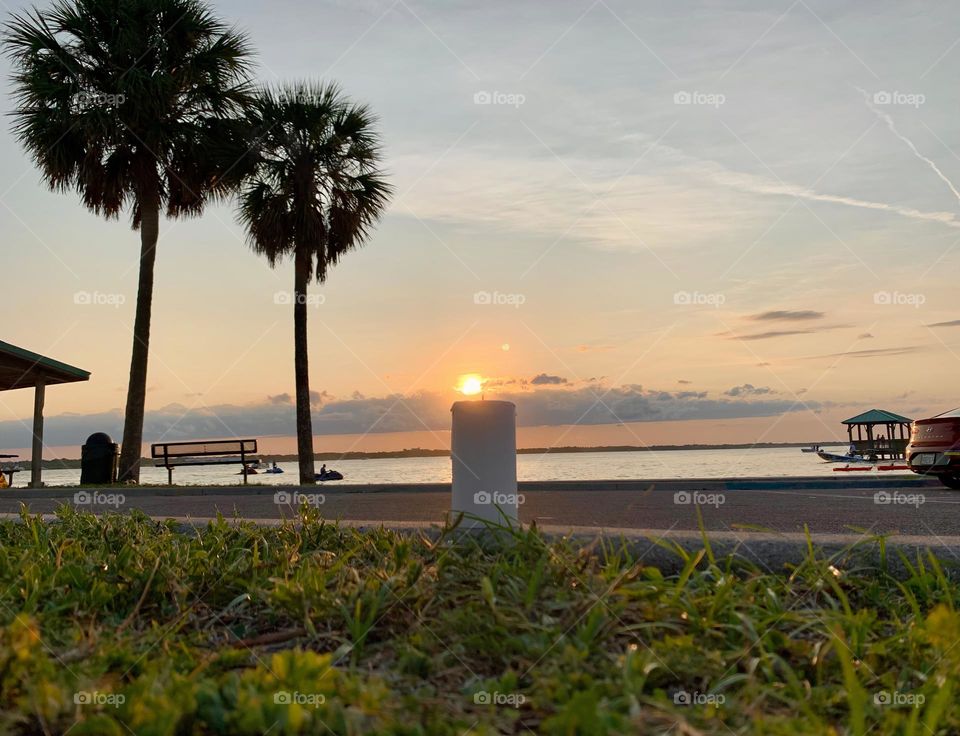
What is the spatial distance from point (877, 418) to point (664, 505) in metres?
46.4

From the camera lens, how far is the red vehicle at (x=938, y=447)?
1155 centimetres

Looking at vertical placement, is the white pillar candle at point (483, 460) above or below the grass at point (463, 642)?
above

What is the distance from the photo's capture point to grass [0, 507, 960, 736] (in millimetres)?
2006

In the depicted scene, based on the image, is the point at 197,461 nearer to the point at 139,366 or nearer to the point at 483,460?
the point at 139,366

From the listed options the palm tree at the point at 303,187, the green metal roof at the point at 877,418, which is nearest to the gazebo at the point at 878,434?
the green metal roof at the point at 877,418

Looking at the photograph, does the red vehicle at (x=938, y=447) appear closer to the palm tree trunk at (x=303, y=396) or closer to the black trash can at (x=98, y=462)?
the palm tree trunk at (x=303, y=396)

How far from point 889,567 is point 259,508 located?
8.24 meters

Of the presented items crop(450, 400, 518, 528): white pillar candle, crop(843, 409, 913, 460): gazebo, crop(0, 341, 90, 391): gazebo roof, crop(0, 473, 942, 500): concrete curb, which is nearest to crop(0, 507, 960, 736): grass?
crop(450, 400, 518, 528): white pillar candle

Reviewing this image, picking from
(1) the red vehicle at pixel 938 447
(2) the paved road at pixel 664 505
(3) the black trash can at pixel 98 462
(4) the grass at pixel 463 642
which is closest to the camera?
(4) the grass at pixel 463 642

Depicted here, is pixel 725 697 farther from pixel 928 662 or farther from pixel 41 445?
pixel 41 445

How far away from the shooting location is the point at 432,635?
2.60 m

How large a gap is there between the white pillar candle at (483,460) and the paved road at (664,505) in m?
1.69

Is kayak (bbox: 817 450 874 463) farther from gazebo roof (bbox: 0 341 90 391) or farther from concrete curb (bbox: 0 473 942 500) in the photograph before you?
gazebo roof (bbox: 0 341 90 391)

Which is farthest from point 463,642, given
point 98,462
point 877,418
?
point 877,418
